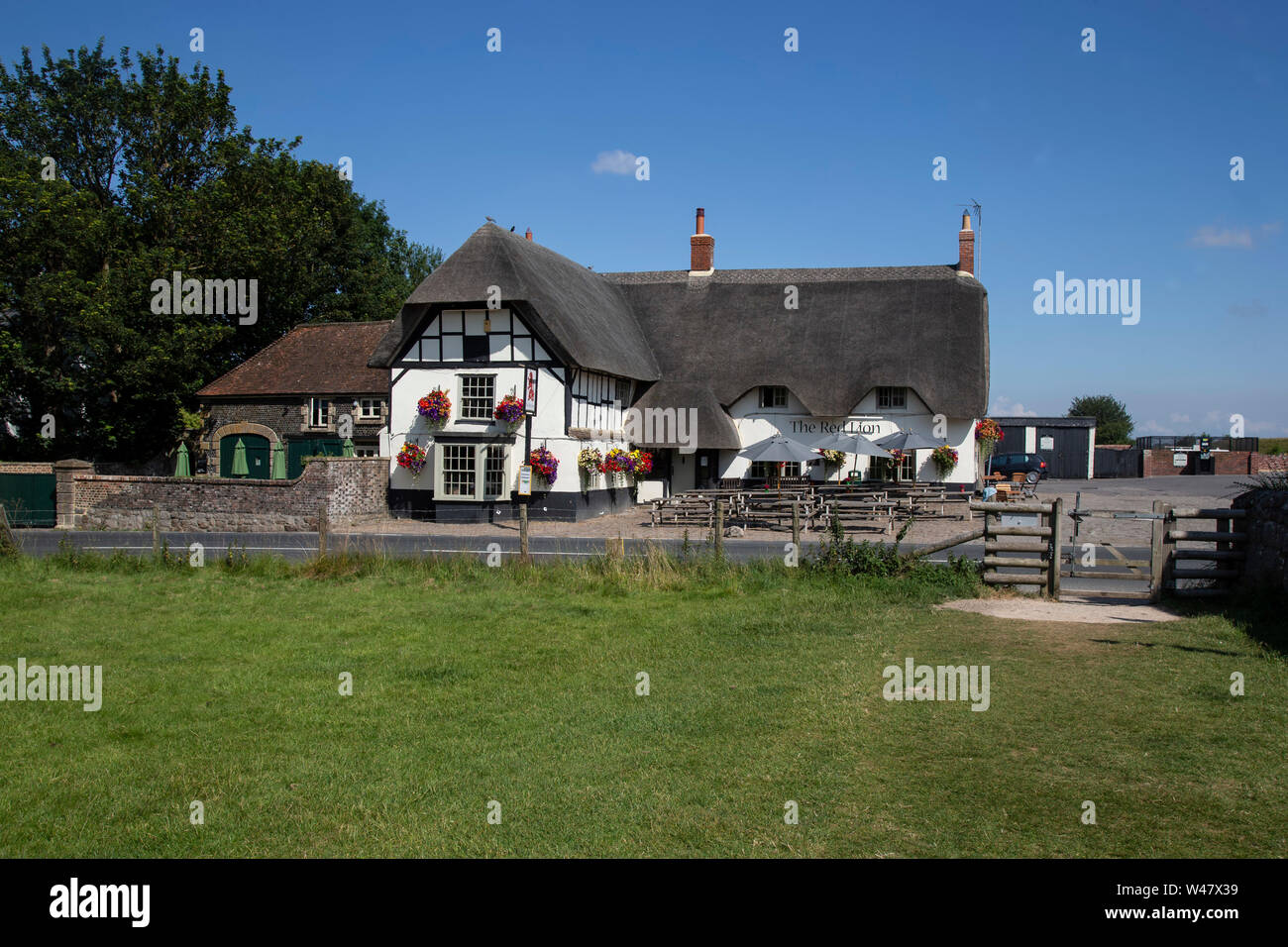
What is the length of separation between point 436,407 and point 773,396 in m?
12.6

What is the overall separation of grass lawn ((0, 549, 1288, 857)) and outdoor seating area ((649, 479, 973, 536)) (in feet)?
38.6

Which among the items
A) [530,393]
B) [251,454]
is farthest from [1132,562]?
[251,454]

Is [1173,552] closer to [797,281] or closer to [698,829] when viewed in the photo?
[698,829]

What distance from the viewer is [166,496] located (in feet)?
85.0

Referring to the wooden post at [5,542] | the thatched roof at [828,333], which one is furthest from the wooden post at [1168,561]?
the thatched roof at [828,333]

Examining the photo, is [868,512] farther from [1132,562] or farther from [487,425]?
[1132,562]

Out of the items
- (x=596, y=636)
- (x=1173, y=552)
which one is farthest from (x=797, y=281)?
(x=596, y=636)

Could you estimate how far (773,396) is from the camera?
1356 inches

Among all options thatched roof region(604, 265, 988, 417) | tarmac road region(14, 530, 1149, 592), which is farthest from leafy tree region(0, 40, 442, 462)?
thatched roof region(604, 265, 988, 417)

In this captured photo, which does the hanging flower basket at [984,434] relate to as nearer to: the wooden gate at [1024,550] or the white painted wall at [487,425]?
the white painted wall at [487,425]

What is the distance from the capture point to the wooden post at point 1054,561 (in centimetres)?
1333

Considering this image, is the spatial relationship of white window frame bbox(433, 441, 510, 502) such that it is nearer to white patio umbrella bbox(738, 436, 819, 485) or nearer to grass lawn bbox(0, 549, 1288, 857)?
white patio umbrella bbox(738, 436, 819, 485)

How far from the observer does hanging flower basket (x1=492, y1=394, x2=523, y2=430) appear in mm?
27250
